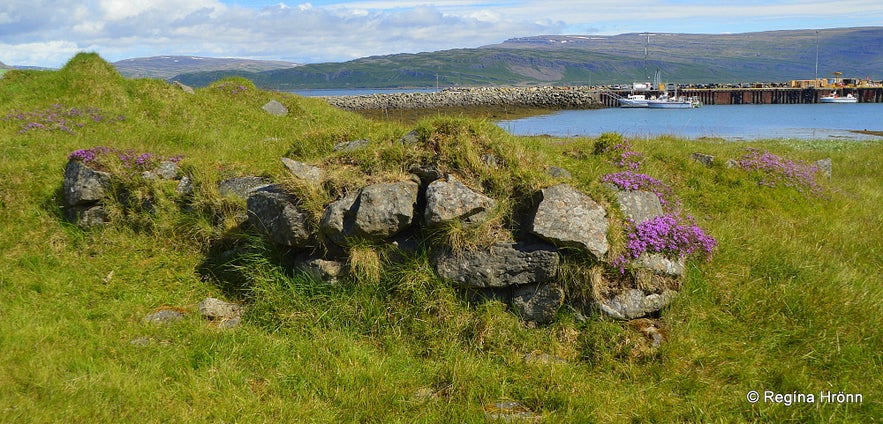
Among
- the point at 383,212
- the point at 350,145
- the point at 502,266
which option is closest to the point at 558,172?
the point at 502,266

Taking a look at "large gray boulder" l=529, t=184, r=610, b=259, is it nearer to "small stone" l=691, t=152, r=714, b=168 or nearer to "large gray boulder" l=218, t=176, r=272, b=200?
"large gray boulder" l=218, t=176, r=272, b=200

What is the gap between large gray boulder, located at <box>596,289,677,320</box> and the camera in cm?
675

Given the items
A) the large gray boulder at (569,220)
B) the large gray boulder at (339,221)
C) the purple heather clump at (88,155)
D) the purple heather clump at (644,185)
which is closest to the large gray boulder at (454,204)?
the large gray boulder at (569,220)

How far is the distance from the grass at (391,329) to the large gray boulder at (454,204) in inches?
11.3

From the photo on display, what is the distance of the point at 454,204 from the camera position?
7180 millimetres

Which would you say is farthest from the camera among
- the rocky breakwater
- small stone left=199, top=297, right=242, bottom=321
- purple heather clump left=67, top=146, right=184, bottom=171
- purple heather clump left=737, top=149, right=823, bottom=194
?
the rocky breakwater

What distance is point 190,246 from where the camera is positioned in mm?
9312

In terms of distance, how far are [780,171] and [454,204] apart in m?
9.02

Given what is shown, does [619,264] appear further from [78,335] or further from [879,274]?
[78,335]

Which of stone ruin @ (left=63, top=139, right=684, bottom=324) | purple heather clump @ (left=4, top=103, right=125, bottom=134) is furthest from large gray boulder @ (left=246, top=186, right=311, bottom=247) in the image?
purple heather clump @ (left=4, top=103, right=125, bottom=134)

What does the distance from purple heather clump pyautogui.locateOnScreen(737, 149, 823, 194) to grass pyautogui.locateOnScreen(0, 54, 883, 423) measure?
180cm

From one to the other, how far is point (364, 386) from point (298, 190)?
119 inches

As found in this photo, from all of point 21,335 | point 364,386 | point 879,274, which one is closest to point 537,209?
point 364,386

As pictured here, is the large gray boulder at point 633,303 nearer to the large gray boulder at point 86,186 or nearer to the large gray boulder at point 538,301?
the large gray boulder at point 538,301
